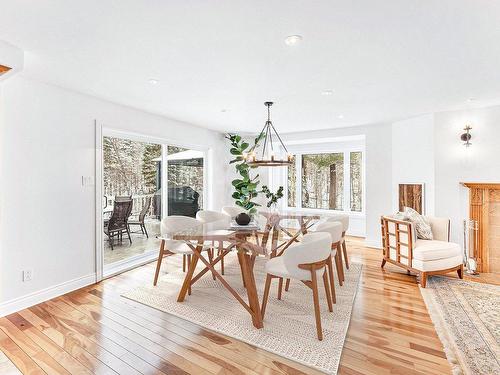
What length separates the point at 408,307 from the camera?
2.83 metres

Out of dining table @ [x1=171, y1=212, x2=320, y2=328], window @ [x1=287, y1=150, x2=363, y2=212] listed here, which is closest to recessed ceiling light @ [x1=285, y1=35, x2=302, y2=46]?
dining table @ [x1=171, y1=212, x2=320, y2=328]

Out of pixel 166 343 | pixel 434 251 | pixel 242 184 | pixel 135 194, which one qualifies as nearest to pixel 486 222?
pixel 434 251

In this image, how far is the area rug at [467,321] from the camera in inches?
78.7

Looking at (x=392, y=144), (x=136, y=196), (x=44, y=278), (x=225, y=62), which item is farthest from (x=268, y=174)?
(x=44, y=278)

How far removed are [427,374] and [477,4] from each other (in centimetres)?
247

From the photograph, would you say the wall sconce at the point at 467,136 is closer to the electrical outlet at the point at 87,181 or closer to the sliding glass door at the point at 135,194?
the sliding glass door at the point at 135,194

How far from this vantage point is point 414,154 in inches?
183

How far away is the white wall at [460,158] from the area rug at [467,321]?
3.65 ft

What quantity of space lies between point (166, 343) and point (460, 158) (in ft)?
15.6

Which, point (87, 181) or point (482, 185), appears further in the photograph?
point (482, 185)

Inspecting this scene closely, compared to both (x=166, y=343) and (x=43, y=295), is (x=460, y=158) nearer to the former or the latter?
(x=166, y=343)

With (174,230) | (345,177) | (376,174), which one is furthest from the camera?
(345,177)

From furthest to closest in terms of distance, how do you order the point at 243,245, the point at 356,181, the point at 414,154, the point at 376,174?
the point at 356,181, the point at 376,174, the point at 414,154, the point at 243,245

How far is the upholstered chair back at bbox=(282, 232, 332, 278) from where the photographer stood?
2275mm
